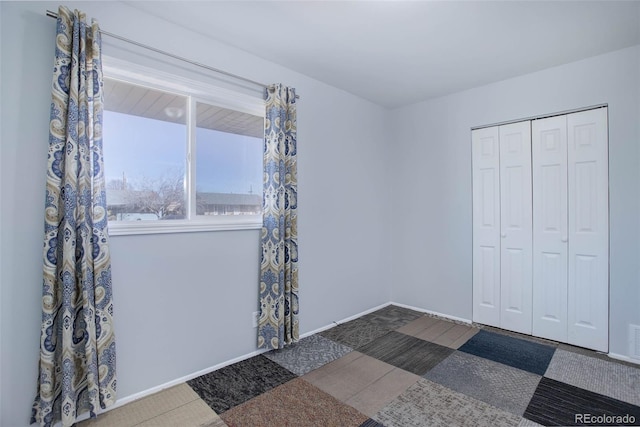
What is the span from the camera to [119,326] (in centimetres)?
199

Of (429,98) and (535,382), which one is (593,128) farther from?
(535,382)

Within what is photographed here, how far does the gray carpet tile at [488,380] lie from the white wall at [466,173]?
1.01 m

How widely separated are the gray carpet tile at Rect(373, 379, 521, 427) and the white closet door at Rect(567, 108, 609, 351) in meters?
1.51

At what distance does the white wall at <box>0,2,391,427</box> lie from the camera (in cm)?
168

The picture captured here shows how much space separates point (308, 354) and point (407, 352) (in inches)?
33.9

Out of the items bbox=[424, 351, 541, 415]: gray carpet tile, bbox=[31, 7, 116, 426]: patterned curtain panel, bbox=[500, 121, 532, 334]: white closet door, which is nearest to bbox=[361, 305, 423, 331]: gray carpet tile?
bbox=[424, 351, 541, 415]: gray carpet tile

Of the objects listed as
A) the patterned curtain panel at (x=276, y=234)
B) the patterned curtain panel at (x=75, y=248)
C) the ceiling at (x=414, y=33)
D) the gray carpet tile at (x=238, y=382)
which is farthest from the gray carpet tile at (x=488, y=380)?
the ceiling at (x=414, y=33)

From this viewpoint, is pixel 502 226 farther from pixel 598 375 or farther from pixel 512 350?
pixel 598 375

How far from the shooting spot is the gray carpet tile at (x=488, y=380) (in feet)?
6.64

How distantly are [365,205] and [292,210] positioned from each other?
125 centimetres

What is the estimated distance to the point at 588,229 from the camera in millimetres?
2758

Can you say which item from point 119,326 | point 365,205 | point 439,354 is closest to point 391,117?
point 365,205

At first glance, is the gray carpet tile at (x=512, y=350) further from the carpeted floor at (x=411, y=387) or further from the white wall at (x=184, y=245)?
the white wall at (x=184, y=245)

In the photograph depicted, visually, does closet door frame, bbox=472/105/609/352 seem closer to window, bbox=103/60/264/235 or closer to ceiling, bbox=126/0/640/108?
ceiling, bbox=126/0/640/108
